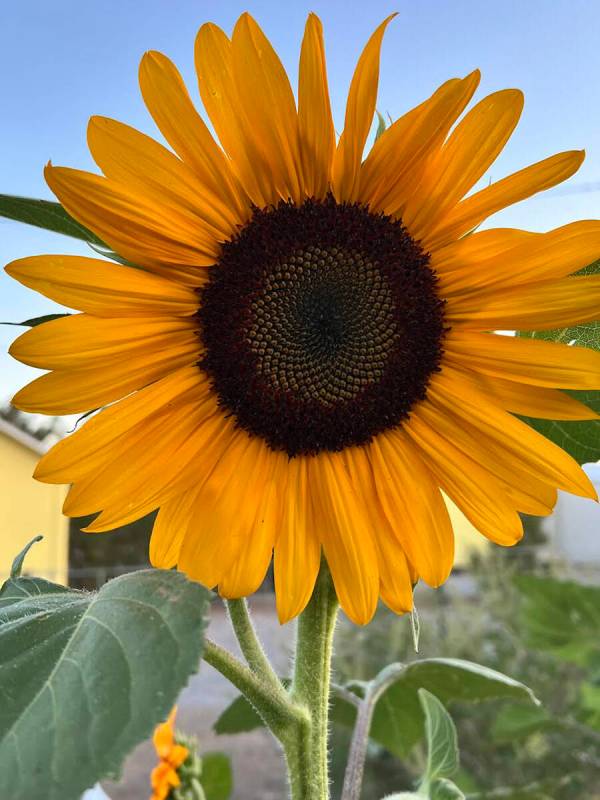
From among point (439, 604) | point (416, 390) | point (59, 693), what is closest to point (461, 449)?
point (416, 390)

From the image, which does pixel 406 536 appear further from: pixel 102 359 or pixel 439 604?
pixel 439 604

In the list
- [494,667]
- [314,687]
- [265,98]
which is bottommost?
[494,667]

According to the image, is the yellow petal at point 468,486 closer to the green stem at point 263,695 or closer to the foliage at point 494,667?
the green stem at point 263,695

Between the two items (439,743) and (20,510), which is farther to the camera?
(20,510)

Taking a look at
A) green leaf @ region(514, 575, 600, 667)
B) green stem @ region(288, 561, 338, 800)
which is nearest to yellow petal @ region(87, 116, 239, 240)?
green stem @ region(288, 561, 338, 800)

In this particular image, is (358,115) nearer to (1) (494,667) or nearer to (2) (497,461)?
(2) (497,461)

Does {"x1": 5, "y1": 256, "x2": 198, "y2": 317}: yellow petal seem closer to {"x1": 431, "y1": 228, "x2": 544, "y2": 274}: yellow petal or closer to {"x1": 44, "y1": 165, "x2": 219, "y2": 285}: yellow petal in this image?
{"x1": 44, "y1": 165, "x2": 219, "y2": 285}: yellow petal

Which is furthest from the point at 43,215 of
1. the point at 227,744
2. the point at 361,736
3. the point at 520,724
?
the point at 227,744
